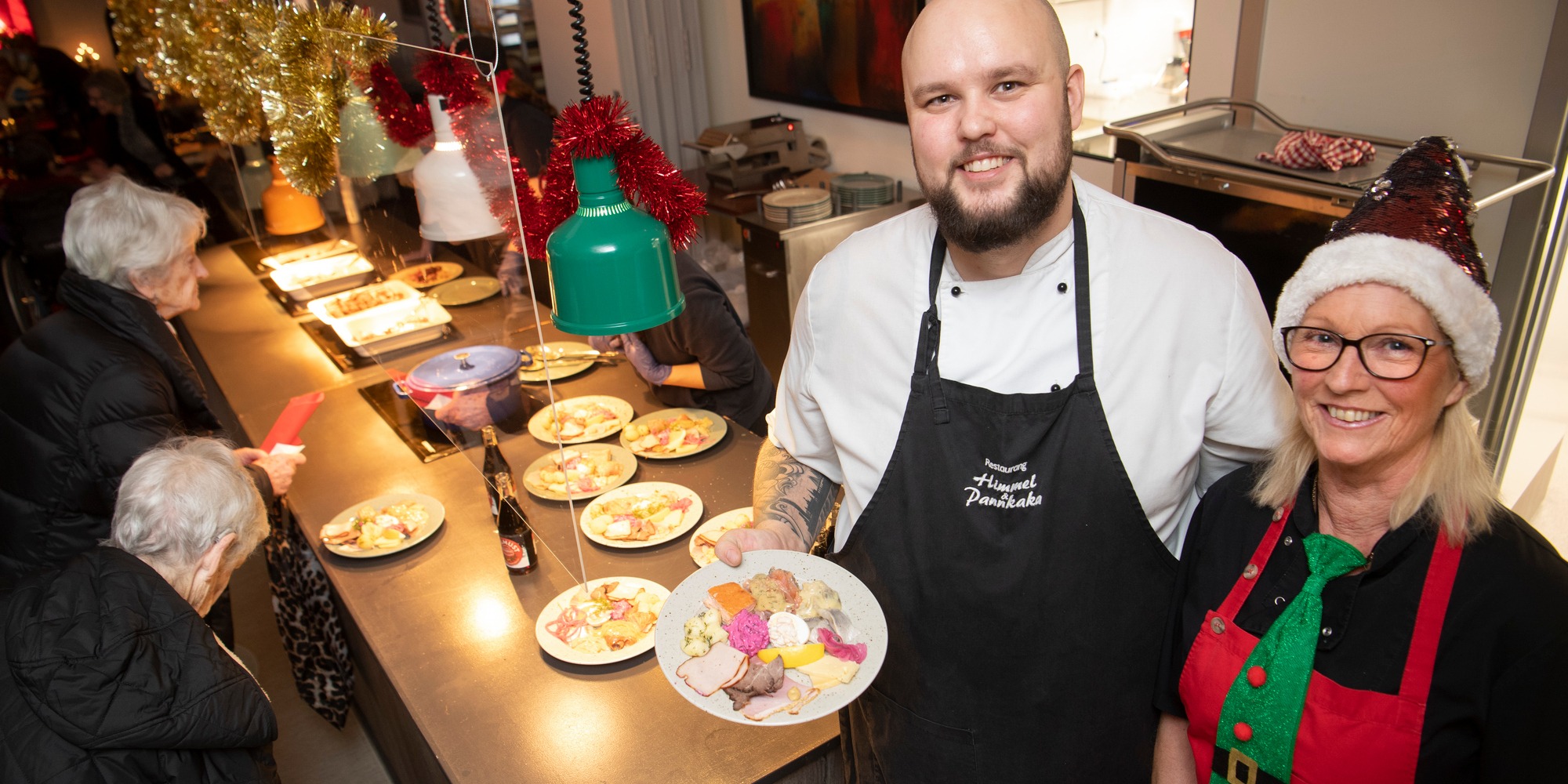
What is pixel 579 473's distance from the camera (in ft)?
8.51

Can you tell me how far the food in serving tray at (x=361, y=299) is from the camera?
9.70 feet

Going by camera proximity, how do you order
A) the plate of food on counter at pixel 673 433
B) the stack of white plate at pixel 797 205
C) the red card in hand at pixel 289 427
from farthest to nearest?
the stack of white plate at pixel 797 205, the red card in hand at pixel 289 427, the plate of food on counter at pixel 673 433

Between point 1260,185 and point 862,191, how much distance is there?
2.25 meters

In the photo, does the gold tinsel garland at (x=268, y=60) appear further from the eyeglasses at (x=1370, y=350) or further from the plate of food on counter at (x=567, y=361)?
the eyeglasses at (x=1370, y=350)

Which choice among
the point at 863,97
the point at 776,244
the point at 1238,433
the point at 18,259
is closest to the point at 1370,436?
the point at 1238,433

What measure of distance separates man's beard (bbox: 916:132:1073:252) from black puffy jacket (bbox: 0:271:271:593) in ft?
7.00

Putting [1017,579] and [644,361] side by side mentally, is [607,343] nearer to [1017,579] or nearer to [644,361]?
[644,361]

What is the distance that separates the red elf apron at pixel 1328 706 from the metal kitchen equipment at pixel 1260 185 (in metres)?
1.33

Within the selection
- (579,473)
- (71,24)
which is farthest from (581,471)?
(71,24)

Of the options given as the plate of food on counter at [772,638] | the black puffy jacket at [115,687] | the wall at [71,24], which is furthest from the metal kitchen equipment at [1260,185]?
the wall at [71,24]

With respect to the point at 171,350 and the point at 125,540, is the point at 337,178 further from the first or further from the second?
the point at 125,540

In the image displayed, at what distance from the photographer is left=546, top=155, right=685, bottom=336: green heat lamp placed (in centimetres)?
160

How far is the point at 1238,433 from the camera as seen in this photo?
1505 millimetres

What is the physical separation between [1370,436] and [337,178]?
285 cm
